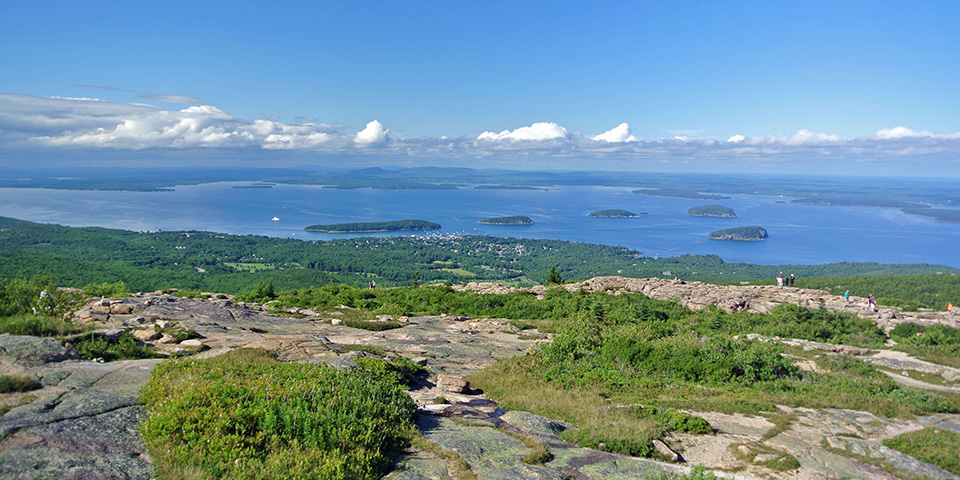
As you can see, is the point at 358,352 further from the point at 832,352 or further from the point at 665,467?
the point at 832,352

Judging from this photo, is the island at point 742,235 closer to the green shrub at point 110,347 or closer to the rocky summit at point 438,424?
the rocky summit at point 438,424

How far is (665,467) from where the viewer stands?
7121mm

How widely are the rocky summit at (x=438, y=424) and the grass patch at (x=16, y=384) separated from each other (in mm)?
198

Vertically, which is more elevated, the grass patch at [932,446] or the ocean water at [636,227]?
the grass patch at [932,446]

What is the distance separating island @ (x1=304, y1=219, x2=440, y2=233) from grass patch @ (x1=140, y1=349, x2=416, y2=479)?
13839 centimetres

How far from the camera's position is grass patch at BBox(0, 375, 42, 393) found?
22.5 feet

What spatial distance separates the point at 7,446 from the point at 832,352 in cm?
2013

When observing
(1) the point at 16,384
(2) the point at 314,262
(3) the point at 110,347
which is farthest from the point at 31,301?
(2) the point at 314,262

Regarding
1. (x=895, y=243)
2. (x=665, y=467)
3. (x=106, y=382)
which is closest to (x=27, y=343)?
(x=106, y=382)

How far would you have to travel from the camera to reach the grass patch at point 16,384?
6.87m

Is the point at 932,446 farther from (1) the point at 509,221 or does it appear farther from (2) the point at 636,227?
(2) the point at 636,227

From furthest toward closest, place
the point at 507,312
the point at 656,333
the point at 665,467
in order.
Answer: the point at 507,312
the point at 656,333
the point at 665,467

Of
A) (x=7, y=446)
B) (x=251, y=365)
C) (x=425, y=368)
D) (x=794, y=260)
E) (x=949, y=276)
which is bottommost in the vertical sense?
(x=794, y=260)

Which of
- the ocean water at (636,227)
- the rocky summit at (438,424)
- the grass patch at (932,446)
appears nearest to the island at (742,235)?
the ocean water at (636,227)
